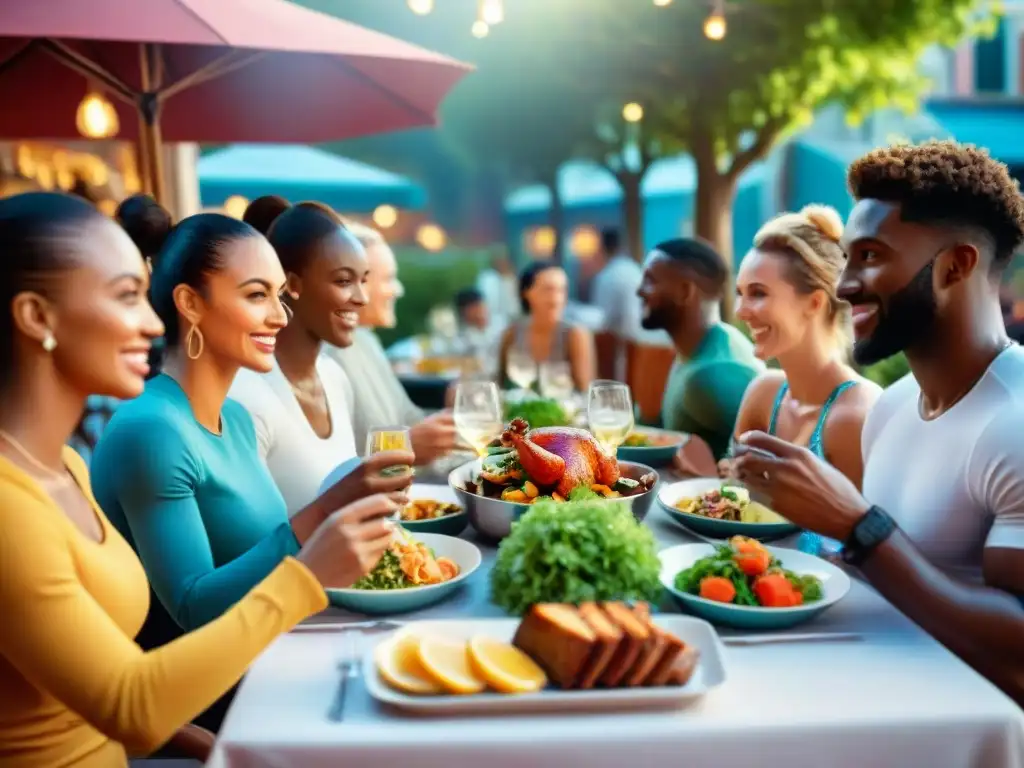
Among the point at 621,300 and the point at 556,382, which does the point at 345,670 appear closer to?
the point at 556,382

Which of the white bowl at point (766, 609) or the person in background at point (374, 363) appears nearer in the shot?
the white bowl at point (766, 609)

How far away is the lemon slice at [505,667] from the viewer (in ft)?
4.76

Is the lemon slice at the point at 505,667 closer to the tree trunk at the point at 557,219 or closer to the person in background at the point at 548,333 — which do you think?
the person in background at the point at 548,333

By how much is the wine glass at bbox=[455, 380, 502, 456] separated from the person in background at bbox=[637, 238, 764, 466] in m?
1.33

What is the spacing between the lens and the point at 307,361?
289 centimetres

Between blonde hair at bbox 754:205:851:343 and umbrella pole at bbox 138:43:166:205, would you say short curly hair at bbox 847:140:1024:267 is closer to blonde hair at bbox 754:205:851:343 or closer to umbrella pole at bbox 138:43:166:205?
blonde hair at bbox 754:205:851:343

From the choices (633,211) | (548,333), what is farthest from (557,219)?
(548,333)

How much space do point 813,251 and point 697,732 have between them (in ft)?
6.73

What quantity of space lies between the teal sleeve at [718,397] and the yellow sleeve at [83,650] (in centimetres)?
265

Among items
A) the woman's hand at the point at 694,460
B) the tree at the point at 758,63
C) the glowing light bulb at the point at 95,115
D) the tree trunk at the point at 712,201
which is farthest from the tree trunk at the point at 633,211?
the woman's hand at the point at 694,460

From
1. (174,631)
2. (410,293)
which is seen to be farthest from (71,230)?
(410,293)

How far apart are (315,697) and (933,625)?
121cm

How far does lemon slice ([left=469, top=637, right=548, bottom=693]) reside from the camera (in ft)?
4.76

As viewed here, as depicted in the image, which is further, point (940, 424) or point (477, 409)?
point (477, 409)
